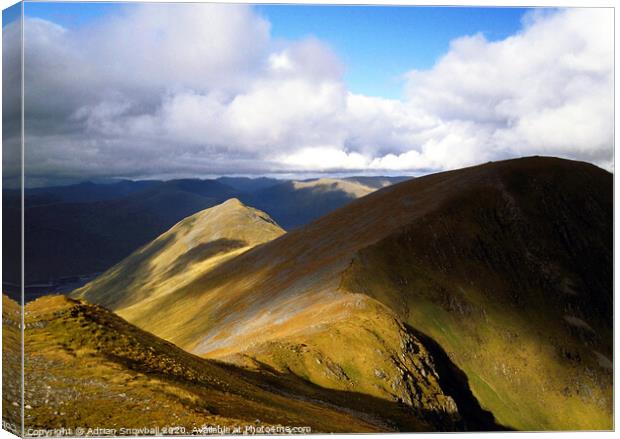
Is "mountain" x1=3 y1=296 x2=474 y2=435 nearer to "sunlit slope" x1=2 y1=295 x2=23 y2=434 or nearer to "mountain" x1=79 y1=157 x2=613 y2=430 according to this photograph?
"sunlit slope" x1=2 y1=295 x2=23 y2=434

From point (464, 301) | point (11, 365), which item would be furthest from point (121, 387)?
point (464, 301)

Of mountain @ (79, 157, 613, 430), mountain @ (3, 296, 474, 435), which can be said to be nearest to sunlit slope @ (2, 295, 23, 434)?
mountain @ (3, 296, 474, 435)

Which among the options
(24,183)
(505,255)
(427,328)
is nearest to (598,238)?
(505,255)

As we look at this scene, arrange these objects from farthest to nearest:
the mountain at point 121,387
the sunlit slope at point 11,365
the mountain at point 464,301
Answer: the mountain at point 464,301 < the sunlit slope at point 11,365 < the mountain at point 121,387

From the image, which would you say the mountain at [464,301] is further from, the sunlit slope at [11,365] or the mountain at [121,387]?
the sunlit slope at [11,365]

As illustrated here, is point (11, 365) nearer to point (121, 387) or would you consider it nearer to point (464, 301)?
point (121, 387)

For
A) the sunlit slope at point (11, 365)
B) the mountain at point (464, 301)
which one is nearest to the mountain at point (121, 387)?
the sunlit slope at point (11, 365)

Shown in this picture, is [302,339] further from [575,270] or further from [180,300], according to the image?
[180,300]
